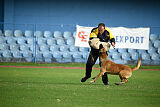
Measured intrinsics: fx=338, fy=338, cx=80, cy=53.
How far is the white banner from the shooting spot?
20625 millimetres

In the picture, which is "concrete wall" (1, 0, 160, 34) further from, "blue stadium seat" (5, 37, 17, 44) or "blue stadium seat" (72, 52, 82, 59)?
"blue stadium seat" (72, 52, 82, 59)

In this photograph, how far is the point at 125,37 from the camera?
20.9 m

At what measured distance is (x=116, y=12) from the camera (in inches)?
942

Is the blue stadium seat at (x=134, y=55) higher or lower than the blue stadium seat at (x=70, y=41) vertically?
lower

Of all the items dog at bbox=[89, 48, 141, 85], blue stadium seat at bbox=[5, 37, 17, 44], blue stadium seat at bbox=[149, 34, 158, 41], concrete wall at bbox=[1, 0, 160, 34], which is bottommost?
dog at bbox=[89, 48, 141, 85]

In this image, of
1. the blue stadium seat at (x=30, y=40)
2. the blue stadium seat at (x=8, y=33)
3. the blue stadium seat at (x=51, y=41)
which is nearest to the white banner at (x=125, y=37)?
the blue stadium seat at (x=51, y=41)

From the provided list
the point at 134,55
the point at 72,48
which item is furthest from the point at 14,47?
the point at 134,55

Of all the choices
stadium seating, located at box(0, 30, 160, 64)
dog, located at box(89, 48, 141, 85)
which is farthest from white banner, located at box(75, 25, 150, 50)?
dog, located at box(89, 48, 141, 85)

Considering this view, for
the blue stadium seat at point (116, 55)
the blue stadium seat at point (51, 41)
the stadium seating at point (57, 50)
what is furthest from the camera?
the blue stadium seat at point (51, 41)

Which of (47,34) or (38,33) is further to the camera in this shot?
(47,34)

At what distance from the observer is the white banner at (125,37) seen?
20625mm

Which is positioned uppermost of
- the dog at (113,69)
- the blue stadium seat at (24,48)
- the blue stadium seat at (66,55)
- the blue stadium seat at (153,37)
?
the blue stadium seat at (153,37)

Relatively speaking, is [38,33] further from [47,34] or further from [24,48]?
[24,48]

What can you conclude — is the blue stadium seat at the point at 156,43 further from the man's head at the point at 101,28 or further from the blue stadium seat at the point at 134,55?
the man's head at the point at 101,28
